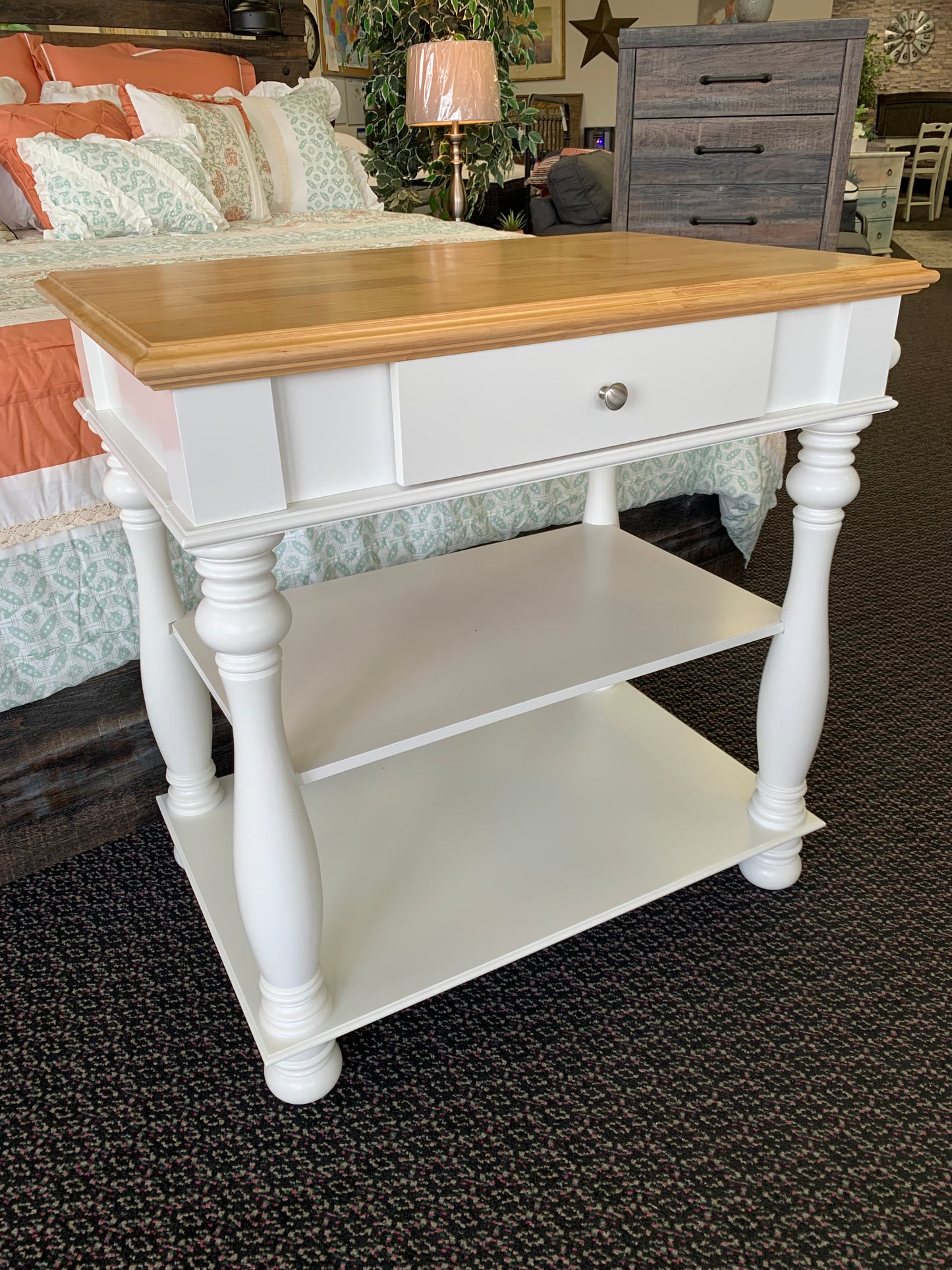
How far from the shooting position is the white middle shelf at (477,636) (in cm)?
105

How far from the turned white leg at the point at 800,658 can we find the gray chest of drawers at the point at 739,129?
3.10ft

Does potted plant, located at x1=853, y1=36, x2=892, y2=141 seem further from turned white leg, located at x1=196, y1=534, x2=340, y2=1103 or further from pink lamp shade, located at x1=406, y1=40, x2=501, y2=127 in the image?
turned white leg, located at x1=196, y1=534, x2=340, y2=1103

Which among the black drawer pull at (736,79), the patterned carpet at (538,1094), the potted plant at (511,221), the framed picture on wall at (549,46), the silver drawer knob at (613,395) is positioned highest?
the framed picture on wall at (549,46)

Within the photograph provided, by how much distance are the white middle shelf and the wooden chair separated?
9.31m

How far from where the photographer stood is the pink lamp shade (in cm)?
332

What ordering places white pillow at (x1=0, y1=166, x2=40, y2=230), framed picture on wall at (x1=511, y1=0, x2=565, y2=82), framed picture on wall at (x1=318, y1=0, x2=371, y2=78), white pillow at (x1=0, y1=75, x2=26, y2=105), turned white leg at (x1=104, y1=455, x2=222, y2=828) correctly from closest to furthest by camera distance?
1. turned white leg at (x1=104, y1=455, x2=222, y2=828)
2. white pillow at (x1=0, y1=166, x2=40, y2=230)
3. white pillow at (x1=0, y1=75, x2=26, y2=105)
4. framed picture on wall at (x1=318, y1=0, x2=371, y2=78)
5. framed picture on wall at (x1=511, y1=0, x2=565, y2=82)

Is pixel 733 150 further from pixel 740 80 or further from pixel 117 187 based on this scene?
pixel 117 187

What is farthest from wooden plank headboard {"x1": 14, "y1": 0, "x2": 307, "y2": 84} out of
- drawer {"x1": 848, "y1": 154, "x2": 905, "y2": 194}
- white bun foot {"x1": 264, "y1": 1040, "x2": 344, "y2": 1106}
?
drawer {"x1": 848, "y1": 154, "x2": 905, "y2": 194}

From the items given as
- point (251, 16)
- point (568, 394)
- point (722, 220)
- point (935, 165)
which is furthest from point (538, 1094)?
point (935, 165)

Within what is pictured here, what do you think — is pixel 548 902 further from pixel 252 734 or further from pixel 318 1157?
pixel 252 734

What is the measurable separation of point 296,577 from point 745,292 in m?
0.79

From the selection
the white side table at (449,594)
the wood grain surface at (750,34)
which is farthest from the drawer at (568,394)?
the wood grain surface at (750,34)

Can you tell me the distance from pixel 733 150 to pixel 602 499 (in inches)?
36.6

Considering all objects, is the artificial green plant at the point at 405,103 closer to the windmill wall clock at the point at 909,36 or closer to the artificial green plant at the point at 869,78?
the artificial green plant at the point at 869,78
